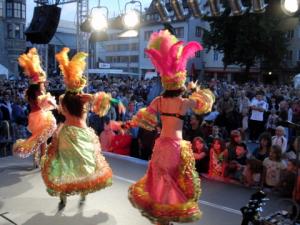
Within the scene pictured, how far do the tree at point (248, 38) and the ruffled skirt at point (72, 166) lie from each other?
2478cm

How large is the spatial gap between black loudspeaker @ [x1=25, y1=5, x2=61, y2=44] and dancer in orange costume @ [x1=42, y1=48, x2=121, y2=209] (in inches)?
198

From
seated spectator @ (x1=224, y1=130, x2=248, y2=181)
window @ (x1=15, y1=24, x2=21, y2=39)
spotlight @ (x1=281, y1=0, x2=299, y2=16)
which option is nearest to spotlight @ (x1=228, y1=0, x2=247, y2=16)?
spotlight @ (x1=281, y1=0, x2=299, y2=16)

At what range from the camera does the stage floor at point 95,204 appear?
416 cm

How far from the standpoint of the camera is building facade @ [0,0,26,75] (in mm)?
42919

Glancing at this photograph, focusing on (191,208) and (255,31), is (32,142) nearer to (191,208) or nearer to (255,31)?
(191,208)

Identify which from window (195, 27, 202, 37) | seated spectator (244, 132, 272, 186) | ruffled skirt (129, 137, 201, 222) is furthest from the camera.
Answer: window (195, 27, 202, 37)

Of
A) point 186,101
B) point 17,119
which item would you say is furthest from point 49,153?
point 17,119

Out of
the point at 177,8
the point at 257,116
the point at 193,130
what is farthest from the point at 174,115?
the point at 257,116

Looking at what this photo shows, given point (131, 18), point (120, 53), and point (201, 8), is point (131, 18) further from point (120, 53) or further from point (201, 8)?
point (120, 53)

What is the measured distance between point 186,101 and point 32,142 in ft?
8.42

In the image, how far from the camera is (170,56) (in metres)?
3.69

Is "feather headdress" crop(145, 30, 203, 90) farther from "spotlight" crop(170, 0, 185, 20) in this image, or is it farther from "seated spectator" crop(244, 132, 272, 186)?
"spotlight" crop(170, 0, 185, 20)

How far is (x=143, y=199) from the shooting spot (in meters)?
3.62

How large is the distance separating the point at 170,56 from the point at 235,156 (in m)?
2.63
